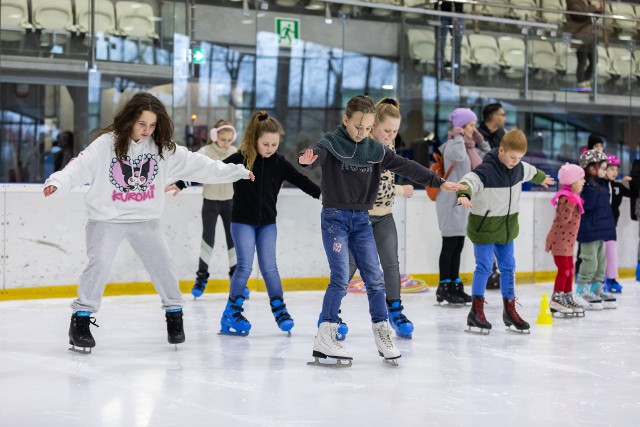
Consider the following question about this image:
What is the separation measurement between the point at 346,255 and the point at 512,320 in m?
1.45

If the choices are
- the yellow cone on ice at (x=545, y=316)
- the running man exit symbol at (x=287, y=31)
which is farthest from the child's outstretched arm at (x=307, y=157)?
the running man exit symbol at (x=287, y=31)

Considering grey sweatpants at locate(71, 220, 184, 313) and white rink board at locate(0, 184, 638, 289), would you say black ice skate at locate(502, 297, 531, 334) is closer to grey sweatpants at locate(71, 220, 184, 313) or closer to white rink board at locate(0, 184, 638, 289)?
grey sweatpants at locate(71, 220, 184, 313)

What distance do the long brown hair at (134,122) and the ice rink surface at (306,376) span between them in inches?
37.2

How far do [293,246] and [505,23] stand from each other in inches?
134

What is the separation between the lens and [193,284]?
23.3ft

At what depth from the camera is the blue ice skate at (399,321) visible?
479cm

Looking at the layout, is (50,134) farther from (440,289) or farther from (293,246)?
(440,289)

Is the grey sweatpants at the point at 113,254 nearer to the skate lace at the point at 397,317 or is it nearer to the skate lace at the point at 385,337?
the skate lace at the point at 385,337

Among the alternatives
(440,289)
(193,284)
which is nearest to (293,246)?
(193,284)

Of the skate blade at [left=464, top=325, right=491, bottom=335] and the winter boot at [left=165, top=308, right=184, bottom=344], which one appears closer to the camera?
the winter boot at [left=165, top=308, right=184, bottom=344]

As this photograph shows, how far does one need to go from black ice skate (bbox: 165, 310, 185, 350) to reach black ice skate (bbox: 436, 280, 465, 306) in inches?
96.9

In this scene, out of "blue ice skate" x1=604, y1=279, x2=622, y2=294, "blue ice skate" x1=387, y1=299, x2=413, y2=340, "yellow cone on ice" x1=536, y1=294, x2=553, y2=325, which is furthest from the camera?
"blue ice skate" x1=604, y1=279, x2=622, y2=294

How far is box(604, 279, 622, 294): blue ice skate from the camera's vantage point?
725 cm

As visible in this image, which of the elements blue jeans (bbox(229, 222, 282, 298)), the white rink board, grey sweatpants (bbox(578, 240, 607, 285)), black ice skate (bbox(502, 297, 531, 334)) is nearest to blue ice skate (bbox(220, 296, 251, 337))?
blue jeans (bbox(229, 222, 282, 298))
